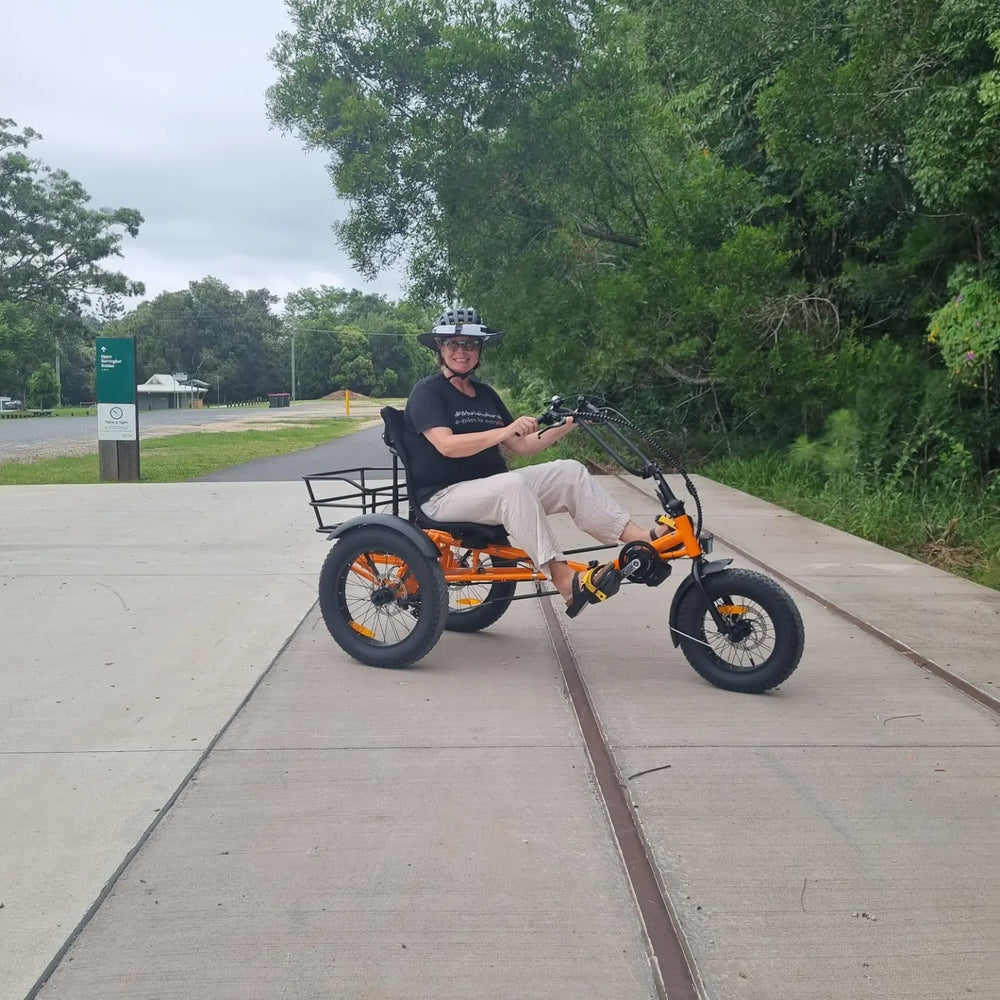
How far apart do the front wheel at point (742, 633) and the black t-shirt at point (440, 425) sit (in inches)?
47.2

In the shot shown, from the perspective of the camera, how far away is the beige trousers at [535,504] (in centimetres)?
530

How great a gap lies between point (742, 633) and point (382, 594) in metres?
1.65

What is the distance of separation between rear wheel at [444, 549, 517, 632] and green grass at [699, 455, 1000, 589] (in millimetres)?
3666

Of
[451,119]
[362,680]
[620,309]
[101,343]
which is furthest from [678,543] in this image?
[451,119]

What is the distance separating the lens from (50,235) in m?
62.7

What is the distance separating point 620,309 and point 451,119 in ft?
16.6

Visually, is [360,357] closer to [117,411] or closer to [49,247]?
[49,247]

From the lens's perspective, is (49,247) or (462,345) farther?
(49,247)

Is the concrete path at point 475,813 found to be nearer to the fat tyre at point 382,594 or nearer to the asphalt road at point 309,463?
the fat tyre at point 382,594

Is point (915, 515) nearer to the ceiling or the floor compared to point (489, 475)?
nearer to the floor

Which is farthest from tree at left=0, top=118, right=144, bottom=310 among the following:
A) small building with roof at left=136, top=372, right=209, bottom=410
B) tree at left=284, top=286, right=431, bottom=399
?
tree at left=284, top=286, right=431, bottom=399

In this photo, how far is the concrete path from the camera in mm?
2920

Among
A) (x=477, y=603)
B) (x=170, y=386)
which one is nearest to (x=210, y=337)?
(x=170, y=386)

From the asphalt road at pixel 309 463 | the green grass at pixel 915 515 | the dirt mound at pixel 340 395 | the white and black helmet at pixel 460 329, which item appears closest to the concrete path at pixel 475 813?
the white and black helmet at pixel 460 329
